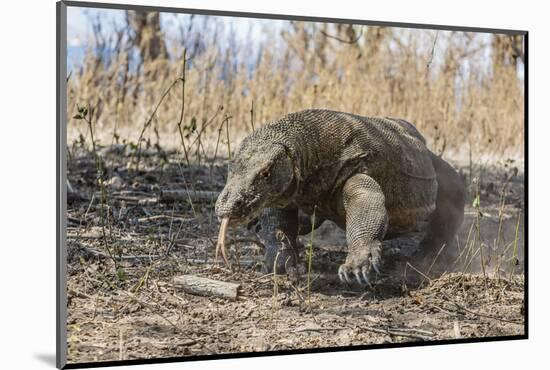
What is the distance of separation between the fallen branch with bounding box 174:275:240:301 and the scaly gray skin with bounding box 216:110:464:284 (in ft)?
0.92

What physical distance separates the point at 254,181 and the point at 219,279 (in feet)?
1.78

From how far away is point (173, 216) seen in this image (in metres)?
4.82

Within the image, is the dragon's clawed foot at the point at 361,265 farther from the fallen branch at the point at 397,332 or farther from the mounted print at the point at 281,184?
the fallen branch at the point at 397,332

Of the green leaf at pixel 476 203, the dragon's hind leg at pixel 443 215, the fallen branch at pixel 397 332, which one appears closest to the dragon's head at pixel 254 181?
the fallen branch at pixel 397 332

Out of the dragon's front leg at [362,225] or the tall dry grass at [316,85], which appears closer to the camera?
the dragon's front leg at [362,225]

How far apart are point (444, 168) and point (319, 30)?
1.06m

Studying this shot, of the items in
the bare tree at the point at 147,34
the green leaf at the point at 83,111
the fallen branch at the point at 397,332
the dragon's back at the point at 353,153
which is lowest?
→ the fallen branch at the point at 397,332

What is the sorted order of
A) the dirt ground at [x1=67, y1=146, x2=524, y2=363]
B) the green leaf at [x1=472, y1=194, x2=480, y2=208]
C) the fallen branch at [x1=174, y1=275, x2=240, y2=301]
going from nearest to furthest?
1. the dirt ground at [x1=67, y1=146, x2=524, y2=363]
2. the fallen branch at [x1=174, y1=275, x2=240, y2=301]
3. the green leaf at [x1=472, y1=194, x2=480, y2=208]

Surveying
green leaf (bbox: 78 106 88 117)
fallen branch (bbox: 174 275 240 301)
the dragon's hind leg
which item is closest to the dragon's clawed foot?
fallen branch (bbox: 174 275 240 301)

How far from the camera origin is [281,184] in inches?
177

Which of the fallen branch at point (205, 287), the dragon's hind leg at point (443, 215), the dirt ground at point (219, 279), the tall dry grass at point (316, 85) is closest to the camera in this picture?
the dirt ground at point (219, 279)

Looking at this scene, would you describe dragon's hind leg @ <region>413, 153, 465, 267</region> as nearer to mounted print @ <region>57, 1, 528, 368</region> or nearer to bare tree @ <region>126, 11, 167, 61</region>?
mounted print @ <region>57, 1, 528, 368</region>

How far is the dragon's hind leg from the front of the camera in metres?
5.15

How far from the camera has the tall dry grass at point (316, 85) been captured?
15.6 ft
